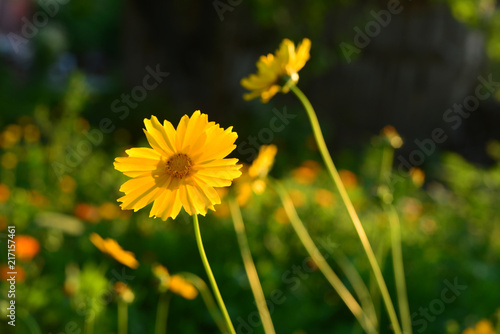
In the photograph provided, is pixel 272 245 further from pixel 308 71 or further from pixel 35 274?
pixel 308 71

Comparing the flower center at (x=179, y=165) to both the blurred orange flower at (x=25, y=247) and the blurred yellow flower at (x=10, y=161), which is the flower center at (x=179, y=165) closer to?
the blurred orange flower at (x=25, y=247)

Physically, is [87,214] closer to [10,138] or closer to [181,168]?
[10,138]

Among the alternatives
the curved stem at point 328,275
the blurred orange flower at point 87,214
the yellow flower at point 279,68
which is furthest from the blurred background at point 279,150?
the yellow flower at point 279,68

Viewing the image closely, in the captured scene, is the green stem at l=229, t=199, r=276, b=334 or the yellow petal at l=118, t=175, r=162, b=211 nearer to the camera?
the yellow petal at l=118, t=175, r=162, b=211

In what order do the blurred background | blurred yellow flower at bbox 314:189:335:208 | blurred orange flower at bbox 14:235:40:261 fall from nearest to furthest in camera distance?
blurred orange flower at bbox 14:235:40:261
the blurred background
blurred yellow flower at bbox 314:189:335:208

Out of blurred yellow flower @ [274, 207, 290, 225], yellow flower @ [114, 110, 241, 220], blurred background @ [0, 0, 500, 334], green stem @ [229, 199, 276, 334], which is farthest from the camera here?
blurred yellow flower @ [274, 207, 290, 225]

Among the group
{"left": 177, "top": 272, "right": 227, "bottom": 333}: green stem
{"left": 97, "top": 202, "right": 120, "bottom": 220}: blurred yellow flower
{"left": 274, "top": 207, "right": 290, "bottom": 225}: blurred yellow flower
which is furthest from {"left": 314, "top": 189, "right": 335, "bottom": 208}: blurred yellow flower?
{"left": 177, "top": 272, "right": 227, "bottom": 333}: green stem

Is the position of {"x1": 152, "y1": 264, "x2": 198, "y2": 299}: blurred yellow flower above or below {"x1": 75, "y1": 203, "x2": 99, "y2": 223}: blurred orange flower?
below

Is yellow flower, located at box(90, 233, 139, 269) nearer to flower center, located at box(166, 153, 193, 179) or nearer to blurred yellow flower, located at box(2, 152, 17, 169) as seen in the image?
flower center, located at box(166, 153, 193, 179)
